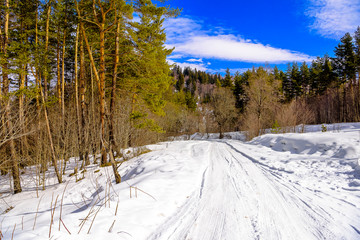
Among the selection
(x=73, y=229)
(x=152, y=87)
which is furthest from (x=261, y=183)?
(x=152, y=87)

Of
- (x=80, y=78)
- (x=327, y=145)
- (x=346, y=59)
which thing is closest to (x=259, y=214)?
(x=327, y=145)

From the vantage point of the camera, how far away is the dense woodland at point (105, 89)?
23.9 feet

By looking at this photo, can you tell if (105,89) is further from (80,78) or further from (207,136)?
(207,136)

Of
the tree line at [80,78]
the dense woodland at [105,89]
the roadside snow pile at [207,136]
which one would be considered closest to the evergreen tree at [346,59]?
the dense woodland at [105,89]

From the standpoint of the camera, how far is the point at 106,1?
7.65 meters

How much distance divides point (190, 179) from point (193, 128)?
28344mm

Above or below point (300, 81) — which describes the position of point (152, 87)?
below

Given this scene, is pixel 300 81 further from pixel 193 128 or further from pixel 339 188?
pixel 339 188

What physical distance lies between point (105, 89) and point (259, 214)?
9561mm

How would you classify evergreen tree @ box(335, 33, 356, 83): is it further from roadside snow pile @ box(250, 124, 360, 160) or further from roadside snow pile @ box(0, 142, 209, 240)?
roadside snow pile @ box(0, 142, 209, 240)

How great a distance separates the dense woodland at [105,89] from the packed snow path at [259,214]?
108 inches

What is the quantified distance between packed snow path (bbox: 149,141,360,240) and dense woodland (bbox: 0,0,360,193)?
2.74 metres

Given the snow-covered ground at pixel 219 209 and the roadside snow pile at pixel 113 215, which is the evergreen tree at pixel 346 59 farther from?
the roadside snow pile at pixel 113 215

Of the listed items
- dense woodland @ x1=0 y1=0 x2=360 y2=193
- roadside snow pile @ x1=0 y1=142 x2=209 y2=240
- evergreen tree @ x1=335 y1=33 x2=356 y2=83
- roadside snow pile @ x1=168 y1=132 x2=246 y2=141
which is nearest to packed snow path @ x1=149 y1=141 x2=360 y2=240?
roadside snow pile @ x1=0 y1=142 x2=209 y2=240
